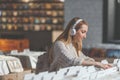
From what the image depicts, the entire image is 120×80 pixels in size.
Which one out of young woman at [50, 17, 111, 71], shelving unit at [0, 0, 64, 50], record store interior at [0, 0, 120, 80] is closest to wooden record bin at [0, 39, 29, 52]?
record store interior at [0, 0, 120, 80]

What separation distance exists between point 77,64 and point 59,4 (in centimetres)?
1271

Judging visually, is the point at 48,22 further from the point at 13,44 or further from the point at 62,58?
Answer: the point at 62,58

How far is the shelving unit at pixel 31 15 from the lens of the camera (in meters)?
16.4

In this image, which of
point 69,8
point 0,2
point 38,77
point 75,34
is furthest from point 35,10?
point 38,77

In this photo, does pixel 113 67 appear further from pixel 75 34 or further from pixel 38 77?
pixel 38 77

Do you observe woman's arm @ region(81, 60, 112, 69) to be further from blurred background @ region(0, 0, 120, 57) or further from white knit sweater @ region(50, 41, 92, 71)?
blurred background @ region(0, 0, 120, 57)

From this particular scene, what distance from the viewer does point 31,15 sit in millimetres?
16578

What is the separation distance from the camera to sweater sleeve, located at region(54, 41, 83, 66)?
3.89m

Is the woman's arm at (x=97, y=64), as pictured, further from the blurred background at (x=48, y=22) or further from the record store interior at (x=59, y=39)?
the blurred background at (x=48, y=22)

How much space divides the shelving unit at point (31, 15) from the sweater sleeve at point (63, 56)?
1211cm

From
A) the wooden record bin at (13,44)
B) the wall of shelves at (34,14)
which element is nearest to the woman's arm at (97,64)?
the wooden record bin at (13,44)

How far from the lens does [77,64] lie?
3.88 m

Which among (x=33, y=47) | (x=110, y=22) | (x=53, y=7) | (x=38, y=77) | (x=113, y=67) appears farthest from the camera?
(x=53, y=7)

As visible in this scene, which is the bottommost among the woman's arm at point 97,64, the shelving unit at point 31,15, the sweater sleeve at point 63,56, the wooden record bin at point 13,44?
the wooden record bin at point 13,44
